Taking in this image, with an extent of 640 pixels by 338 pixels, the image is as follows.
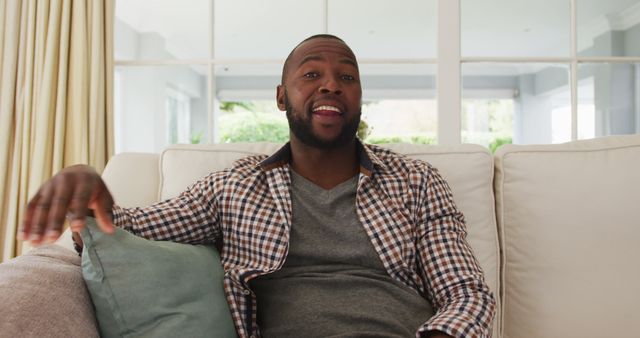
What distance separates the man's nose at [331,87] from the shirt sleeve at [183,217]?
12.5 inches

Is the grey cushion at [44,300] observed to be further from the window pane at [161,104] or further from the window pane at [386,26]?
the window pane at [386,26]

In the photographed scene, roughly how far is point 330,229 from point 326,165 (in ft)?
0.64

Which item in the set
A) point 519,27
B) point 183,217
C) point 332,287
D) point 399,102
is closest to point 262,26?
point 399,102

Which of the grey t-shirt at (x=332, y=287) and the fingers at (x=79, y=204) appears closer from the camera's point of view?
the fingers at (x=79, y=204)

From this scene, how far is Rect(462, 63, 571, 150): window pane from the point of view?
2443 millimetres

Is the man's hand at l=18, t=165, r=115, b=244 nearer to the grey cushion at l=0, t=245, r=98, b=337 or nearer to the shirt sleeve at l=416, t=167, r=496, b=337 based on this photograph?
the grey cushion at l=0, t=245, r=98, b=337

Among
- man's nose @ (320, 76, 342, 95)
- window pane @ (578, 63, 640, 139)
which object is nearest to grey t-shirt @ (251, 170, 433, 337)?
man's nose @ (320, 76, 342, 95)

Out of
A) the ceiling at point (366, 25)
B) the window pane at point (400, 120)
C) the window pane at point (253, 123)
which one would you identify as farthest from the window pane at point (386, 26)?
the window pane at point (253, 123)

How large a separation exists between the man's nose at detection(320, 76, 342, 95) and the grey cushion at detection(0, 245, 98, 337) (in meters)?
0.67

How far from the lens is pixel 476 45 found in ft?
8.07

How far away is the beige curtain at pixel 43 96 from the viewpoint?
2256 mm

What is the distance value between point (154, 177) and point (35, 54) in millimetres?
1094

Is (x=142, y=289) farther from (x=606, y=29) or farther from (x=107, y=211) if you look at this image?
(x=606, y=29)

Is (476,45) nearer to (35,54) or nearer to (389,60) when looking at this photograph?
(389,60)
